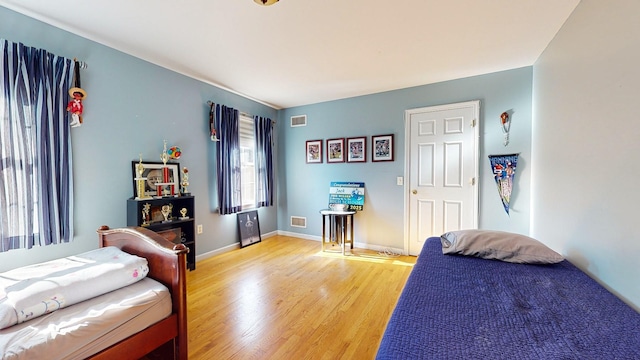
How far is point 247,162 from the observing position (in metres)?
3.95

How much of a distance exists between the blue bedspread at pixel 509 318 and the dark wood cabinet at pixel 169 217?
8.30 feet

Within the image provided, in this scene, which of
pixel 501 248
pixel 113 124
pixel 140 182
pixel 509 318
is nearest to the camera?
pixel 509 318

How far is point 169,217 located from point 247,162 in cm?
146

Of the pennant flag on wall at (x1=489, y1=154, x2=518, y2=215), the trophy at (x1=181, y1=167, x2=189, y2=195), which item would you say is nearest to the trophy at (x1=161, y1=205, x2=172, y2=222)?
the trophy at (x1=181, y1=167, x2=189, y2=195)

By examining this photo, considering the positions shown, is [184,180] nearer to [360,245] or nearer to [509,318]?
[360,245]

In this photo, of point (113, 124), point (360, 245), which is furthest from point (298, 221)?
point (113, 124)

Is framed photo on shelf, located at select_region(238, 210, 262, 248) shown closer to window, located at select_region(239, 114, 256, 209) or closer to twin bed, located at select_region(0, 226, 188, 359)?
window, located at select_region(239, 114, 256, 209)

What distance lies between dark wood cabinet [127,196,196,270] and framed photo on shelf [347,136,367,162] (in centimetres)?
234

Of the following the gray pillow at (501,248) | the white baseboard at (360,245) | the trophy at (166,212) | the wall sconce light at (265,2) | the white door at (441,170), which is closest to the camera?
the gray pillow at (501,248)

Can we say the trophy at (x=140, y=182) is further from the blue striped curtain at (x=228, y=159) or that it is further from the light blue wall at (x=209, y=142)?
the blue striped curtain at (x=228, y=159)

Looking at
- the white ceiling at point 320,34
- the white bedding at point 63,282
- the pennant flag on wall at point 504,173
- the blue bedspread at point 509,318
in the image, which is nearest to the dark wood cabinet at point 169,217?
the white bedding at point 63,282

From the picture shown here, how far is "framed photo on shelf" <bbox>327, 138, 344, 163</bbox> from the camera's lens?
158 inches

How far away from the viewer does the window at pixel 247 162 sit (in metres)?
3.85

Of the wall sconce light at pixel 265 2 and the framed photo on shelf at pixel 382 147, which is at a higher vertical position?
the wall sconce light at pixel 265 2
